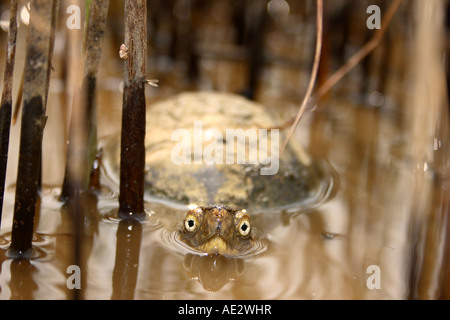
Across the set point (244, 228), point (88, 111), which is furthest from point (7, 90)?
point (244, 228)

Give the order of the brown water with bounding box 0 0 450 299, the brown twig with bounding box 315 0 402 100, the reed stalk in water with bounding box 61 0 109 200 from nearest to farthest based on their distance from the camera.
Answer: the brown water with bounding box 0 0 450 299, the brown twig with bounding box 315 0 402 100, the reed stalk in water with bounding box 61 0 109 200

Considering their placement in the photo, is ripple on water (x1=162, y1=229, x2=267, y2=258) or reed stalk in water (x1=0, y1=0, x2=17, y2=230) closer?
reed stalk in water (x1=0, y1=0, x2=17, y2=230)

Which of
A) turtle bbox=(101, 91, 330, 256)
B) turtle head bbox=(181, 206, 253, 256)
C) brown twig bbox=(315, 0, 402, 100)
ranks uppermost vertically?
brown twig bbox=(315, 0, 402, 100)

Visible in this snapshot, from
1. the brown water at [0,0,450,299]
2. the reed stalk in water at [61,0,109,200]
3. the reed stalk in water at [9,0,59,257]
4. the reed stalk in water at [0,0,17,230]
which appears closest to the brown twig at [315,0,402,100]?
the brown water at [0,0,450,299]

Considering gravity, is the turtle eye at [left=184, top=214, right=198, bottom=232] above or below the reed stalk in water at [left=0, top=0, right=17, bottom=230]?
below

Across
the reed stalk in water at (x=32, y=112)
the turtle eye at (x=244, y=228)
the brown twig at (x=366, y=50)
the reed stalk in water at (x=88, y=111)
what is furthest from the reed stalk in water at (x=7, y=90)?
the brown twig at (x=366, y=50)

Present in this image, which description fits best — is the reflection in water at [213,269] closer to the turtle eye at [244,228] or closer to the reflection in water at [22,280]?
the turtle eye at [244,228]

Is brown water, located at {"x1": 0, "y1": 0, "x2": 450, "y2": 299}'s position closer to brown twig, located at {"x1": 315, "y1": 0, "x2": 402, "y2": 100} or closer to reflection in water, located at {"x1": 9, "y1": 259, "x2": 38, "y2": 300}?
reflection in water, located at {"x1": 9, "y1": 259, "x2": 38, "y2": 300}
